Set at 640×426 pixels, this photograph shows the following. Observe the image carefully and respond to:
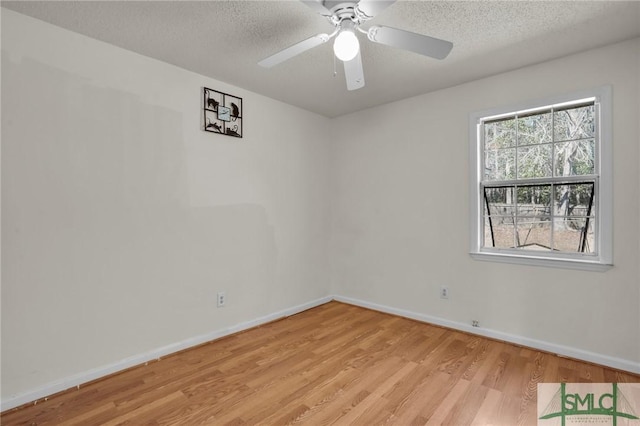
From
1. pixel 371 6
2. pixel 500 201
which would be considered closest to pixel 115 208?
pixel 371 6

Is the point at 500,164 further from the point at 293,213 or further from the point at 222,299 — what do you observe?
the point at 222,299

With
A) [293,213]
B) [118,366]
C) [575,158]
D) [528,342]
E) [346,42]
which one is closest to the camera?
[346,42]

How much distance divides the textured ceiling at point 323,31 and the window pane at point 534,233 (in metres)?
1.38

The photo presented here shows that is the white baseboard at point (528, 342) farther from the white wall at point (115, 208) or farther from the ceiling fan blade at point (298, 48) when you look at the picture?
the ceiling fan blade at point (298, 48)

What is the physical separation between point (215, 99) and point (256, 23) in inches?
42.9

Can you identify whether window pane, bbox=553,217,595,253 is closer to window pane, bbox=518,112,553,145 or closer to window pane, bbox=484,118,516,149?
window pane, bbox=518,112,553,145

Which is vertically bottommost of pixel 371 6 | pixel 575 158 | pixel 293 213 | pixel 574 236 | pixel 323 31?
pixel 574 236

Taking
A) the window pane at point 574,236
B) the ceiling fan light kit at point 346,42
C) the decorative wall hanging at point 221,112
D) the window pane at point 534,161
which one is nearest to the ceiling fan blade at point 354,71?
the ceiling fan light kit at point 346,42

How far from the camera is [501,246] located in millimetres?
3051

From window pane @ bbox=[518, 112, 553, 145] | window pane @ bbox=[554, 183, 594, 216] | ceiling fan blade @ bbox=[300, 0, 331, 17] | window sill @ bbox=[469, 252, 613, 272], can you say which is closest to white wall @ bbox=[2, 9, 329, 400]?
ceiling fan blade @ bbox=[300, 0, 331, 17]

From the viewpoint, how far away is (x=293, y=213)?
3.82m

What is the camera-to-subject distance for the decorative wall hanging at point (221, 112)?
297cm

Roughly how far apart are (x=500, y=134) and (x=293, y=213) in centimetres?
233

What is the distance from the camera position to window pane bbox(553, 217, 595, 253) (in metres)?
2.61
